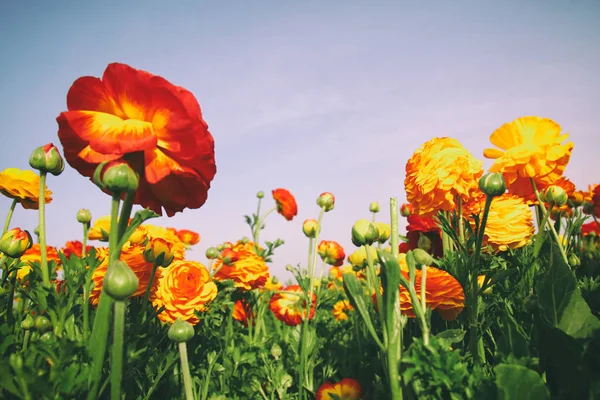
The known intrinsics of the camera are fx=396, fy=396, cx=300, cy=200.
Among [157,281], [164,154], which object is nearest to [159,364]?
[157,281]

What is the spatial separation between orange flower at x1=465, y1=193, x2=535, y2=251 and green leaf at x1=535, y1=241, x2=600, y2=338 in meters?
0.47

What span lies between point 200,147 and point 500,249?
1.05 metres

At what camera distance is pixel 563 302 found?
2.65 feet

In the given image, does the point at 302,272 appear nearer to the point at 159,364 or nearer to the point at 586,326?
the point at 159,364

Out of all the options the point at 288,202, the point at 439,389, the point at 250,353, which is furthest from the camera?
the point at 288,202

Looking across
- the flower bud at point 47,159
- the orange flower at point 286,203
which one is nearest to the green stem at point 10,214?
the flower bud at point 47,159

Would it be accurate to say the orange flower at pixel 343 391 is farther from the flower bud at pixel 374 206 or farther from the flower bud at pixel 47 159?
the flower bud at pixel 374 206

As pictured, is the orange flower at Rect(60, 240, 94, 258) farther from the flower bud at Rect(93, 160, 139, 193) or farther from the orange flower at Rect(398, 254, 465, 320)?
the orange flower at Rect(398, 254, 465, 320)

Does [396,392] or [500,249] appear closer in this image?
[396,392]

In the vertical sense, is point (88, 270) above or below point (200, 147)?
below

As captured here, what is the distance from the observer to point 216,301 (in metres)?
1.58

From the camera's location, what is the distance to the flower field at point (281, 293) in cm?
67

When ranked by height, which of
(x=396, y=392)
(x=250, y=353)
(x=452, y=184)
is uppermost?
(x=452, y=184)

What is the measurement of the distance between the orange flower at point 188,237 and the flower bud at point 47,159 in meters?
1.82
